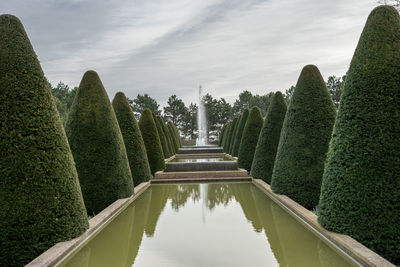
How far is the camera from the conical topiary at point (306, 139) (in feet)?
27.6

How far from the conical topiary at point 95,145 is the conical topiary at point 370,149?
605 centimetres

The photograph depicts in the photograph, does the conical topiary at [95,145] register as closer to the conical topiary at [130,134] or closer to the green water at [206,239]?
the green water at [206,239]

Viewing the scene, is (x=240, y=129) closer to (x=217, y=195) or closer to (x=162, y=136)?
(x=162, y=136)

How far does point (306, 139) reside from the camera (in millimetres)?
8562

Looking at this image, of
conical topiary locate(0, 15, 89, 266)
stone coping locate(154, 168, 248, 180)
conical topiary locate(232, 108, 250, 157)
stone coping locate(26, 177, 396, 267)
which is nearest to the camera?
stone coping locate(26, 177, 396, 267)

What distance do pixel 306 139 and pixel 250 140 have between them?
25.1ft

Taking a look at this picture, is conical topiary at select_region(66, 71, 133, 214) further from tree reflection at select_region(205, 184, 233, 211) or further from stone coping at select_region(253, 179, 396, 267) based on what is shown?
stone coping at select_region(253, 179, 396, 267)

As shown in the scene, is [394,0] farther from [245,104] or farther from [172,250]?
[245,104]

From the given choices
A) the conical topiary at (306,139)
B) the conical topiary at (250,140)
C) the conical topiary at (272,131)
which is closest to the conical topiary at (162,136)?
the conical topiary at (250,140)

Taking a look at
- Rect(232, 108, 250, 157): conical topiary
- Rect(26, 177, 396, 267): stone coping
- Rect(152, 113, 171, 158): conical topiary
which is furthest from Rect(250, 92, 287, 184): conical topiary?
Rect(152, 113, 171, 158): conical topiary

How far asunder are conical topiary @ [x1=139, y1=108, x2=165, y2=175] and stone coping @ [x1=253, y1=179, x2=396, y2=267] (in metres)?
8.88

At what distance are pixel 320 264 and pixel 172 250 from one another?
2.56 m

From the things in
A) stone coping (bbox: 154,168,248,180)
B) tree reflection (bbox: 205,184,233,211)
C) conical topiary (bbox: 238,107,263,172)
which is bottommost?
tree reflection (bbox: 205,184,233,211)

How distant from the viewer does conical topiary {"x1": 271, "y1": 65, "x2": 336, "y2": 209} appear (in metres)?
8.41
